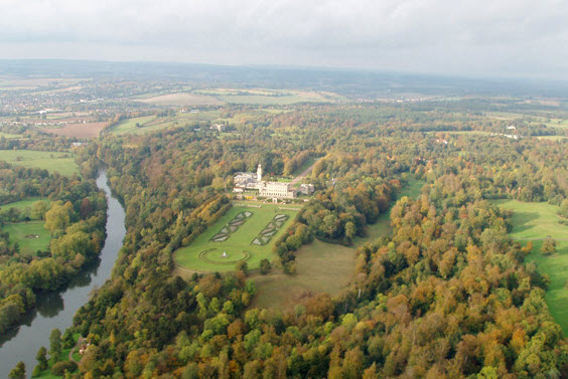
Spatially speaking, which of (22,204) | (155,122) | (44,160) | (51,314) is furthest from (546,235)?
(155,122)

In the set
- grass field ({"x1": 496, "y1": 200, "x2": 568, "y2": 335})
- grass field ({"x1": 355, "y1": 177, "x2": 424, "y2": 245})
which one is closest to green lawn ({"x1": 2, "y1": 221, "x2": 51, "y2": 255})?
grass field ({"x1": 355, "y1": 177, "x2": 424, "y2": 245})

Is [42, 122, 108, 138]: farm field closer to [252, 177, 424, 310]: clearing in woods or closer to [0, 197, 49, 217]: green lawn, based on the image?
[0, 197, 49, 217]: green lawn

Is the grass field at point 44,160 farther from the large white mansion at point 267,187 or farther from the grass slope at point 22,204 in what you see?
the large white mansion at point 267,187

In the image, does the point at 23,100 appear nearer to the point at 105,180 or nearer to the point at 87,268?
the point at 105,180

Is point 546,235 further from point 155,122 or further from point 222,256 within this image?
point 155,122

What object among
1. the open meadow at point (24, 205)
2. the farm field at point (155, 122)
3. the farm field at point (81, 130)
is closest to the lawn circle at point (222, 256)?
the open meadow at point (24, 205)

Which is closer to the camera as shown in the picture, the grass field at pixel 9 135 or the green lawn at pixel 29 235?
the green lawn at pixel 29 235

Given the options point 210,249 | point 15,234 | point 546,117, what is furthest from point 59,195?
point 546,117
